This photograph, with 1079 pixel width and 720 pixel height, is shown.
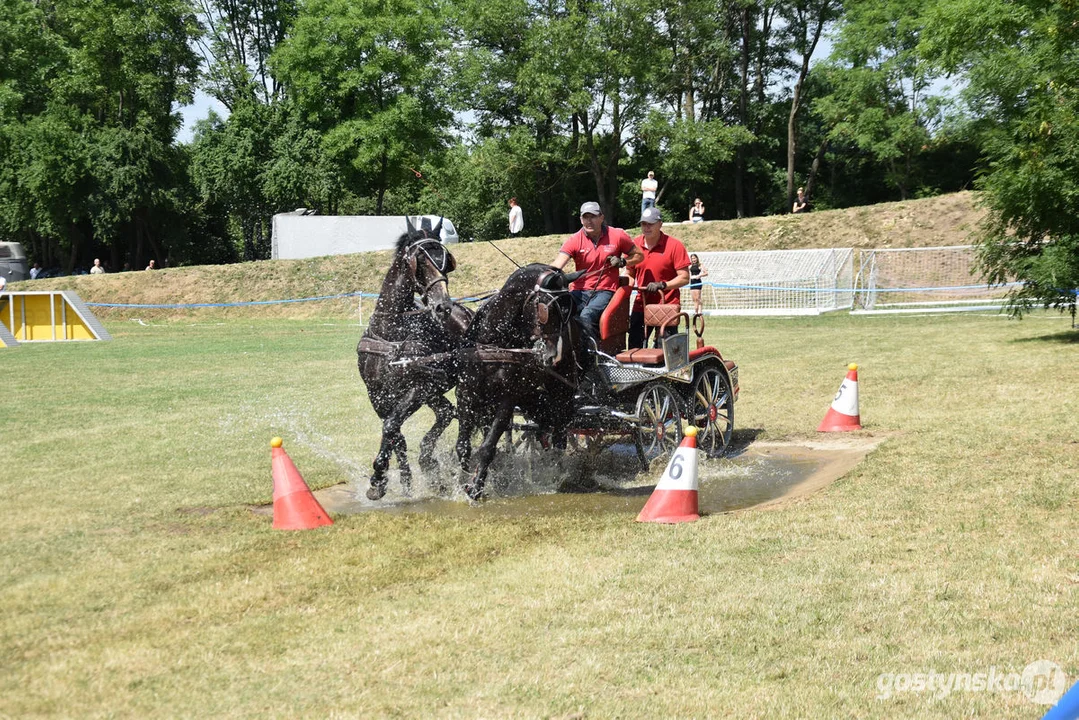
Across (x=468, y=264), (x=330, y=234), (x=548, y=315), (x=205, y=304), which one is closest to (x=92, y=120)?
(x=330, y=234)

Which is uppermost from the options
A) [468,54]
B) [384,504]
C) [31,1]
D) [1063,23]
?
[31,1]

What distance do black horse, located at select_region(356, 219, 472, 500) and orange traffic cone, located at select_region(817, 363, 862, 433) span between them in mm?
4431

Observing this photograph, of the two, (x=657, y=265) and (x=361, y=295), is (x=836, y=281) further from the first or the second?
(x=657, y=265)

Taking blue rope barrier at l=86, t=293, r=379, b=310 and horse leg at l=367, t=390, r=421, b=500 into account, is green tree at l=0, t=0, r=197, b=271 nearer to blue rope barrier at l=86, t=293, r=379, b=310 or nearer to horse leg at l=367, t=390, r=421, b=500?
blue rope barrier at l=86, t=293, r=379, b=310

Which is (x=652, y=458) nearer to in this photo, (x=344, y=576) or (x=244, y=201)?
(x=344, y=576)

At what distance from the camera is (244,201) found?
167 ft

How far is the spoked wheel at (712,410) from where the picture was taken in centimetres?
1020

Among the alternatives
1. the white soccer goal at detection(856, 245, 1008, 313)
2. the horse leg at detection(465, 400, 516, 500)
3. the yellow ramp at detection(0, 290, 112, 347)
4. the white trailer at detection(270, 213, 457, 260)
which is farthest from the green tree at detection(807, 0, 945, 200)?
the horse leg at detection(465, 400, 516, 500)

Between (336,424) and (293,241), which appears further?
(293,241)

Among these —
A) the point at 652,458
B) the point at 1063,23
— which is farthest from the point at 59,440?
the point at 1063,23

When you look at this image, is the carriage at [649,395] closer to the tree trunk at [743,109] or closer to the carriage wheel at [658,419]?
the carriage wheel at [658,419]

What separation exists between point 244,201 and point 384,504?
45059 millimetres

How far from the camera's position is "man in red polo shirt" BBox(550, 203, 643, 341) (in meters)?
9.40

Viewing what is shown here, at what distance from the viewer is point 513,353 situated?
8039 mm
